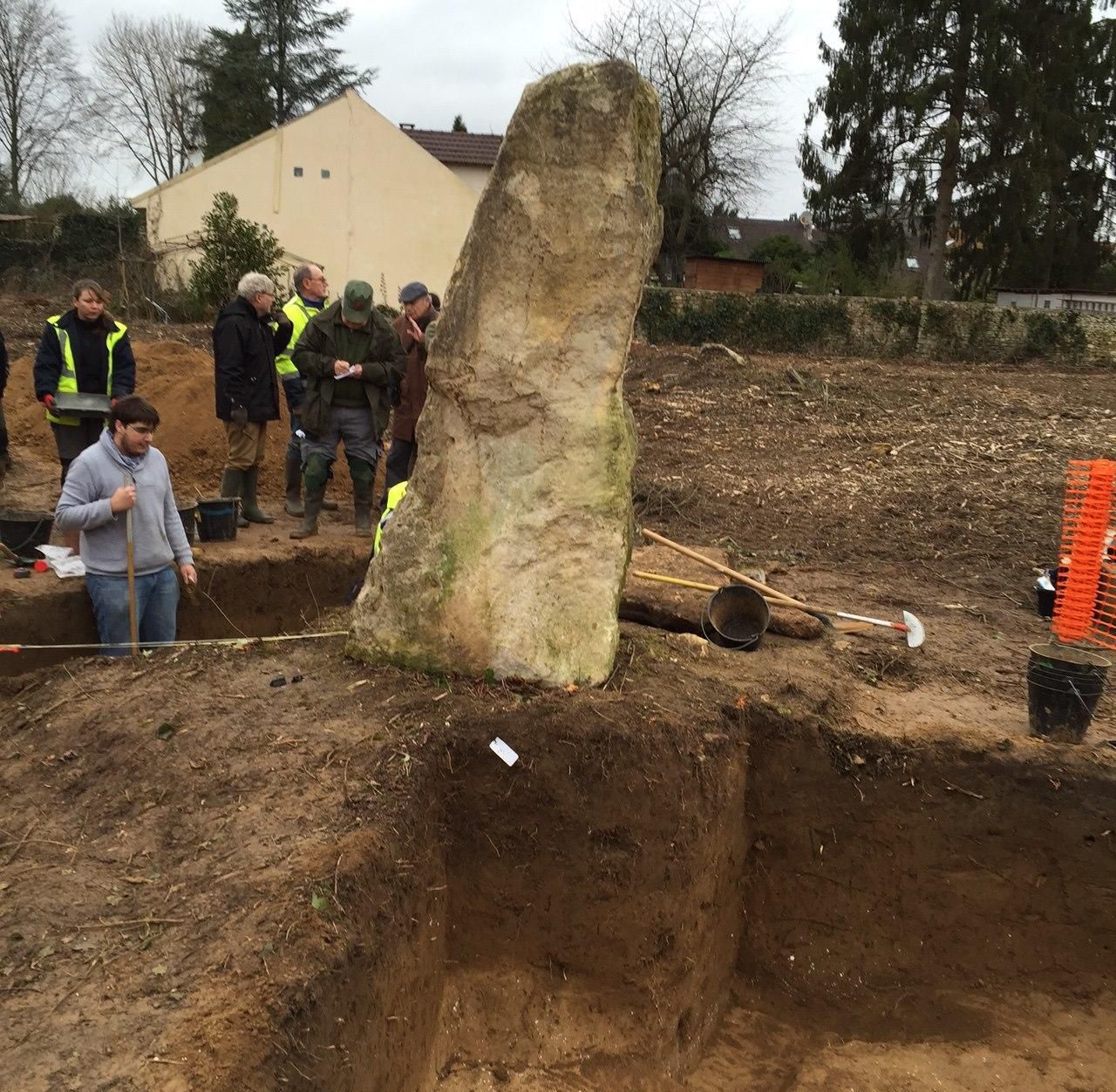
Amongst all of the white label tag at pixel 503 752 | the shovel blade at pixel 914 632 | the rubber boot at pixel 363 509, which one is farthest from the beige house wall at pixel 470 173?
the white label tag at pixel 503 752

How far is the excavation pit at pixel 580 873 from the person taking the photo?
337 centimetres

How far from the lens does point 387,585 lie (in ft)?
15.9

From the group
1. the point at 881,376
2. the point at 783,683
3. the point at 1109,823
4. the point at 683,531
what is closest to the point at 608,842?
the point at 783,683

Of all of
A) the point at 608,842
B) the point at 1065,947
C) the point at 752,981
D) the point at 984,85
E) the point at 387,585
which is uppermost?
the point at 984,85

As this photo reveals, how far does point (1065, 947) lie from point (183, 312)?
18502mm

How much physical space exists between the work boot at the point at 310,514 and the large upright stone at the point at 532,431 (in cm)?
304

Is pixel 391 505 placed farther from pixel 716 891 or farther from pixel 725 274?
pixel 725 274

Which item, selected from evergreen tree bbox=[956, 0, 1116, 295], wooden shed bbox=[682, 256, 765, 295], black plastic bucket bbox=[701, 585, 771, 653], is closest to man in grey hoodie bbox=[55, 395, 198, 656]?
black plastic bucket bbox=[701, 585, 771, 653]

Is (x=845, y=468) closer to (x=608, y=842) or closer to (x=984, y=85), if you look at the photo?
(x=608, y=842)

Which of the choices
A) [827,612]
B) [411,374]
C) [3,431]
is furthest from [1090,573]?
[3,431]

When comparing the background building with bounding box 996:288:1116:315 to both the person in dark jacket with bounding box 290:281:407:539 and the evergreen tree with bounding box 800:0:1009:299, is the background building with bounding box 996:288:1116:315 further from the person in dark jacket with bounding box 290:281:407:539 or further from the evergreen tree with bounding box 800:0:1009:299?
the person in dark jacket with bounding box 290:281:407:539

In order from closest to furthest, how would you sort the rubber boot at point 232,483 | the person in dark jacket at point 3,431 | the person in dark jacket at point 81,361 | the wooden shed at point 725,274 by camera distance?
the person in dark jacket at point 81,361 < the rubber boot at point 232,483 < the person in dark jacket at point 3,431 < the wooden shed at point 725,274

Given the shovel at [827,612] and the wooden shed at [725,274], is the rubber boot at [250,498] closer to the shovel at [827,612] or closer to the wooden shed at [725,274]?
the shovel at [827,612]

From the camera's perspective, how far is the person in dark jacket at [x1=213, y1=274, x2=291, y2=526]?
757 cm
